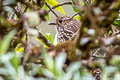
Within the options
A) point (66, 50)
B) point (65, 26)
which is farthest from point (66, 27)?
point (66, 50)

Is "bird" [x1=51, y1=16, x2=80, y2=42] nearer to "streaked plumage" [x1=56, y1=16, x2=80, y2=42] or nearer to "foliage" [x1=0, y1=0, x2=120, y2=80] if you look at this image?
"streaked plumage" [x1=56, y1=16, x2=80, y2=42]

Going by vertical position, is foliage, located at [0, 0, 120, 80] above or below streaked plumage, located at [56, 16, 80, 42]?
below

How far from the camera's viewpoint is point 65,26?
2.94m

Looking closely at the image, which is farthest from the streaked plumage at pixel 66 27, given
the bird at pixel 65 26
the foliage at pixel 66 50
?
the foliage at pixel 66 50

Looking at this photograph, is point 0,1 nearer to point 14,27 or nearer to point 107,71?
point 14,27

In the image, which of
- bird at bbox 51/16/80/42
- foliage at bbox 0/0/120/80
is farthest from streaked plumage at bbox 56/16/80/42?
foliage at bbox 0/0/120/80

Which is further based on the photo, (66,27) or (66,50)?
(66,27)

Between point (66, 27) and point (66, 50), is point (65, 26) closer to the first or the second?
point (66, 27)

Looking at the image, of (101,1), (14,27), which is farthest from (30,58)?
(101,1)

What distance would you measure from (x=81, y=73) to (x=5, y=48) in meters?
0.14

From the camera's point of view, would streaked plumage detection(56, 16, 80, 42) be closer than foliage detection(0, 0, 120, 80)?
No

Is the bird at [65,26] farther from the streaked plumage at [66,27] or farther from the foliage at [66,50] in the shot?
the foliage at [66,50]

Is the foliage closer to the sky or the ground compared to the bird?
closer to the ground

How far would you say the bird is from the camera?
273 centimetres
